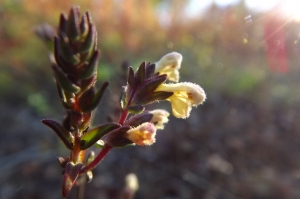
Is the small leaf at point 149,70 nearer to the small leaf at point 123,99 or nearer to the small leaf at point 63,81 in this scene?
the small leaf at point 123,99

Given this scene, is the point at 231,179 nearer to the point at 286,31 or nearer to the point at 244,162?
the point at 244,162

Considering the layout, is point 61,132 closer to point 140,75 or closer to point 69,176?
point 69,176

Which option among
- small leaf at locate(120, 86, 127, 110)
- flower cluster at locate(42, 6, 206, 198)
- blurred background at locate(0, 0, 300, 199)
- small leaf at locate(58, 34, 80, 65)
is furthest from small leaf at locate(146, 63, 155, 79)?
blurred background at locate(0, 0, 300, 199)

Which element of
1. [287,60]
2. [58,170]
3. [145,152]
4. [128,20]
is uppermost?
[287,60]

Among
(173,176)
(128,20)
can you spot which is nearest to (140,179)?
(173,176)

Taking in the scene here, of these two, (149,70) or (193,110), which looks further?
(193,110)

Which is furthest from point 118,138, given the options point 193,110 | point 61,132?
point 193,110
